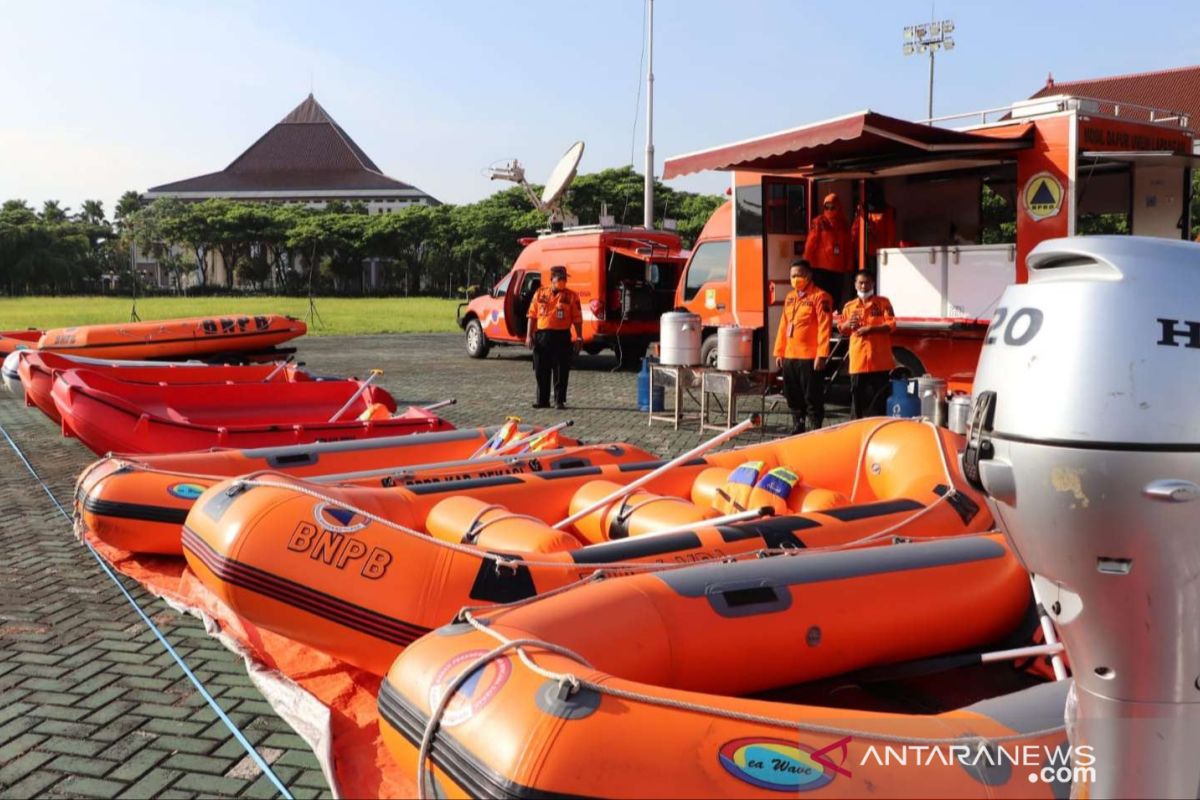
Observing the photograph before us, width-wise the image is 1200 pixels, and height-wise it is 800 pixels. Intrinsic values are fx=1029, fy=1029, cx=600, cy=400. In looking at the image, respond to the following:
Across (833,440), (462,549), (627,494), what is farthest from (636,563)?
(833,440)

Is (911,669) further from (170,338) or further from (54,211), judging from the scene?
(54,211)

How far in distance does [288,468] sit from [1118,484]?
5.66m

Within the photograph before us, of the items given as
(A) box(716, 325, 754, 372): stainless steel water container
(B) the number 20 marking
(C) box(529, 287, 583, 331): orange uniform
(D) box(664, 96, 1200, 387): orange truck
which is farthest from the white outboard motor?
(C) box(529, 287, 583, 331): orange uniform

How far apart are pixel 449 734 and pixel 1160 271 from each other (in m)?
2.07

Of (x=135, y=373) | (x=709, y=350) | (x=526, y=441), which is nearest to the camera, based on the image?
(x=526, y=441)

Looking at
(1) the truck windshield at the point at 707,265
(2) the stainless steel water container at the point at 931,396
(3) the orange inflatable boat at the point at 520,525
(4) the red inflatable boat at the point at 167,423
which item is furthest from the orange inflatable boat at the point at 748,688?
(1) the truck windshield at the point at 707,265

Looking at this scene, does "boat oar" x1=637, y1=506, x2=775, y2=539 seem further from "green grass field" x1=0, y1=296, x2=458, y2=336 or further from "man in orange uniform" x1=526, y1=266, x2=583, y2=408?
"green grass field" x1=0, y1=296, x2=458, y2=336

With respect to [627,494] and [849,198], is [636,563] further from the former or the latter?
[849,198]

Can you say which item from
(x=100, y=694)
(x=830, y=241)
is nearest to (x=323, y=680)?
(x=100, y=694)

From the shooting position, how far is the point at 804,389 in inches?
398

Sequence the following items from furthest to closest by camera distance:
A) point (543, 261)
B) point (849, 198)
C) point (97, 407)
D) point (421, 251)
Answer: point (421, 251), point (543, 261), point (849, 198), point (97, 407)

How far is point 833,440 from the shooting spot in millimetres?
6070

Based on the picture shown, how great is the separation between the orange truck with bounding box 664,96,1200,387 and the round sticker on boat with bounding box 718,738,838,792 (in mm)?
7285

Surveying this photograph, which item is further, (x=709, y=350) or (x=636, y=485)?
(x=709, y=350)
